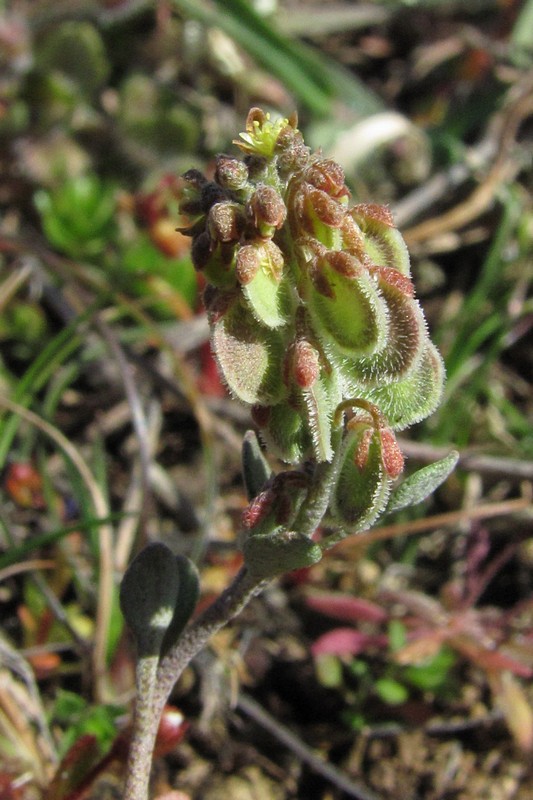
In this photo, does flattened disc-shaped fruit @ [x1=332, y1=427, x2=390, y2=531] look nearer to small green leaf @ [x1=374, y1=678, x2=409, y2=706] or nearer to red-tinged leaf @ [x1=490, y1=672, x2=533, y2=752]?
small green leaf @ [x1=374, y1=678, x2=409, y2=706]

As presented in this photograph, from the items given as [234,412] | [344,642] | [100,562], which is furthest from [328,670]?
[234,412]

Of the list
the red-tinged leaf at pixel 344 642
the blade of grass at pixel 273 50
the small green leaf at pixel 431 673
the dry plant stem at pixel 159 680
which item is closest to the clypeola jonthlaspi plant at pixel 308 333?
the dry plant stem at pixel 159 680

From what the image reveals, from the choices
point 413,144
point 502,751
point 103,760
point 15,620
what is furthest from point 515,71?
point 103,760

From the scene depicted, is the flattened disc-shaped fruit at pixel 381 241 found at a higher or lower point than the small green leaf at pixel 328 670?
higher

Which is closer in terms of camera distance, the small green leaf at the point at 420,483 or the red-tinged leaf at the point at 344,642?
the small green leaf at the point at 420,483

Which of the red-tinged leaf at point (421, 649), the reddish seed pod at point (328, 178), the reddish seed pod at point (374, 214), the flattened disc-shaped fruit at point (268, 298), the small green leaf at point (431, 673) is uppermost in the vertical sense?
the reddish seed pod at point (328, 178)

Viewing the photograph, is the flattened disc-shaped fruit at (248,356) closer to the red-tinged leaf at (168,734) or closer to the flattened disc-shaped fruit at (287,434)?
the flattened disc-shaped fruit at (287,434)

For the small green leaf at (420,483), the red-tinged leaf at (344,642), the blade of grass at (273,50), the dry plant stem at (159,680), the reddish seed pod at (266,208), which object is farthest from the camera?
the blade of grass at (273,50)

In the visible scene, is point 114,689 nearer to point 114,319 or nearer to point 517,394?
point 114,319
